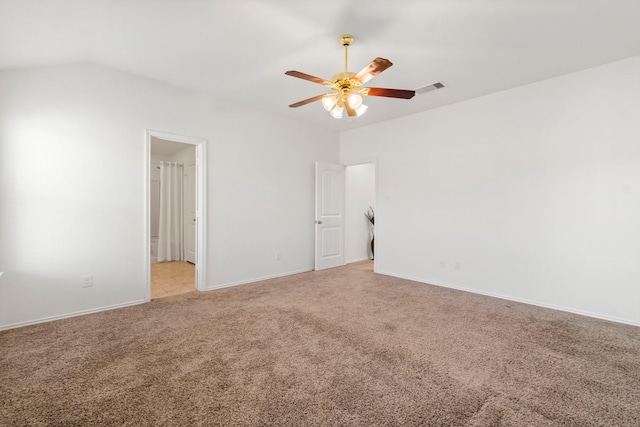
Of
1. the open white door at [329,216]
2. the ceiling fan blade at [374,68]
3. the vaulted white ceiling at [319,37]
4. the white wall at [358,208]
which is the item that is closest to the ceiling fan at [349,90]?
the ceiling fan blade at [374,68]

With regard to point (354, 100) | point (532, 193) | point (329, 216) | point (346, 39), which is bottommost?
point (329, 216)

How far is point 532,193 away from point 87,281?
212 inches

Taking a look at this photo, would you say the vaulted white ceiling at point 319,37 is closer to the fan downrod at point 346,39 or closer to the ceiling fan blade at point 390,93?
the fan downrod at point 346,39

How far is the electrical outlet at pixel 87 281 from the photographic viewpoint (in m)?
3.20

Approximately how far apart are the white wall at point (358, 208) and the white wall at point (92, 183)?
257cm

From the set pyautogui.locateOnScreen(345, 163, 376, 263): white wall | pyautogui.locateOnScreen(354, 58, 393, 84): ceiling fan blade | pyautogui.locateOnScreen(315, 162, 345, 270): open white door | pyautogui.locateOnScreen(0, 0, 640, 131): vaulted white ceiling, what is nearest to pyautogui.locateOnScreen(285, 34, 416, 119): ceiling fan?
pyautogui.locateOnScreen(354, 58, 393, 84): ceiling fan blade

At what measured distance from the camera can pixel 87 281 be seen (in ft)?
10.5

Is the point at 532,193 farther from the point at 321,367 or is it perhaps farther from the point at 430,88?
the point at 321,367

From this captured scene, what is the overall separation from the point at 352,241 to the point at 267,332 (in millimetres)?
4037

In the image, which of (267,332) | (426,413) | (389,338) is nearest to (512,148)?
(389,338)

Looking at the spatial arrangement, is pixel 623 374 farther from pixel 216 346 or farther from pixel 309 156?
pixel 309 156

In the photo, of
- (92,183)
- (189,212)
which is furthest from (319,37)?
(189,212)

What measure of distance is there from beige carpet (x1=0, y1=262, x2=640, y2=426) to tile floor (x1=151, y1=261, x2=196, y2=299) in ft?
2.28

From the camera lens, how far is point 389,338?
103 inches
